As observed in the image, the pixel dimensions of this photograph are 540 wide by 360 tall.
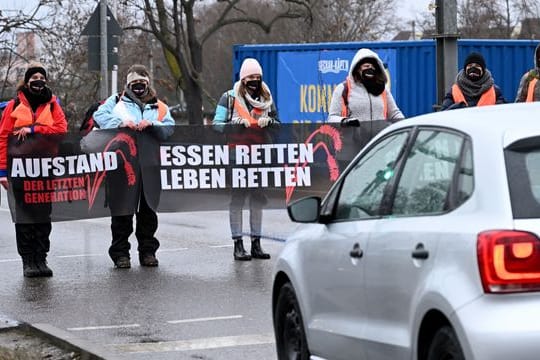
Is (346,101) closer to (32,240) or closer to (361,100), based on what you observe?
(361,100)

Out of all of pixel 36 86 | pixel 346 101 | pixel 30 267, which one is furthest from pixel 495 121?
pixel 30 267

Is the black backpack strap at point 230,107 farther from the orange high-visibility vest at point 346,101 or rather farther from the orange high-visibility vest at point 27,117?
the orange high-visibility vest at point 27,117

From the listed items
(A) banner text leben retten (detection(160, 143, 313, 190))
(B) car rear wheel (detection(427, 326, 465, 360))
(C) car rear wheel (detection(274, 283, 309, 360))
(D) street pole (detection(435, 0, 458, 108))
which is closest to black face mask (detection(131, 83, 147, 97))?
(A) banner text leben retten (detection(160, 143, 313, 190))

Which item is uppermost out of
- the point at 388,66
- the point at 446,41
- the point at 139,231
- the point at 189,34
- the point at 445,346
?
the point at 189,34

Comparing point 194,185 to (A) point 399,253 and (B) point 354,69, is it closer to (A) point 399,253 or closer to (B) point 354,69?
(B) point 354,69

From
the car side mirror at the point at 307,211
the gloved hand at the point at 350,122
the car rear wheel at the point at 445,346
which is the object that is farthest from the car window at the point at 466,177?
the gloved hand at the point at 350,122

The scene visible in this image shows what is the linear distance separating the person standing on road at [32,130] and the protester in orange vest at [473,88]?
3818 mm

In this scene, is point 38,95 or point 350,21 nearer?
point 38,95

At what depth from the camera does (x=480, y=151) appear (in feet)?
17.8

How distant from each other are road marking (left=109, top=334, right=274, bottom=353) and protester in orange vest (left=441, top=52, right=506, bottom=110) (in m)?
4.44

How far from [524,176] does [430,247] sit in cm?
49

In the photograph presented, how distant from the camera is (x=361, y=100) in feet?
43.2

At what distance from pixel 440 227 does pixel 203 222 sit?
13.2 meters

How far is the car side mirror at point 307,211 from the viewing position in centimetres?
682
